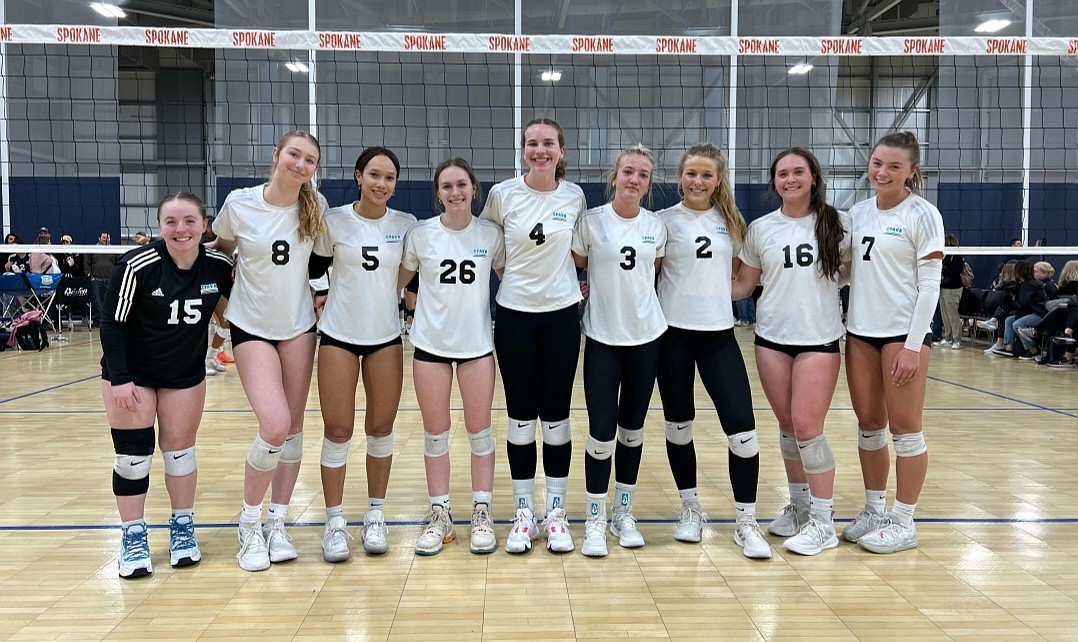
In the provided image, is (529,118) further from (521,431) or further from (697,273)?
(521,431)

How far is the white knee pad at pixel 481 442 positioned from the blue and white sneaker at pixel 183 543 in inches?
43.4

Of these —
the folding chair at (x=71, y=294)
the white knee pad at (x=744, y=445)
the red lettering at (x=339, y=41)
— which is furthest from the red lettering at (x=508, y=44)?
the folding chair at (x=71, y=294)

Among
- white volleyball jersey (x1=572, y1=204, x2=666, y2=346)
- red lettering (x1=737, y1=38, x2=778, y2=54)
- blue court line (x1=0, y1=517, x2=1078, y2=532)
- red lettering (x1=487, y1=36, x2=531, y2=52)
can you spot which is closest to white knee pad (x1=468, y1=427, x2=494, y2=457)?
blue court line (x1=0, y1=517, x2=1078, y2=532)

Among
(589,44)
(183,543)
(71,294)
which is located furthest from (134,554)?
(71,294)

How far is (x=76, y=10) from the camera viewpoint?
12.2m

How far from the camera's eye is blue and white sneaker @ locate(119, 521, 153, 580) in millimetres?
2838

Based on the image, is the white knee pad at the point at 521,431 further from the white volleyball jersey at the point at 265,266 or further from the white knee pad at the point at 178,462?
the white knee pad at the point at 178,462

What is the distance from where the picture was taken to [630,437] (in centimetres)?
321

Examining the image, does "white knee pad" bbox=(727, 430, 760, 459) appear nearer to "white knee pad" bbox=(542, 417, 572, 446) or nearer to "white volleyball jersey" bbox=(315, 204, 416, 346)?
"white knee pad" bbox=(542, 417, 572, 446)

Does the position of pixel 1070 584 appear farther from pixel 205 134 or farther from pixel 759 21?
pixel 205 134

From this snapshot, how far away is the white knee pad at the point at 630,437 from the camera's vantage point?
3201mm

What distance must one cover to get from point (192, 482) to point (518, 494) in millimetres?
1264

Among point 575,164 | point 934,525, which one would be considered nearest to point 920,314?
point 934,525

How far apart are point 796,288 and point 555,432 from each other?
43.5 inches
